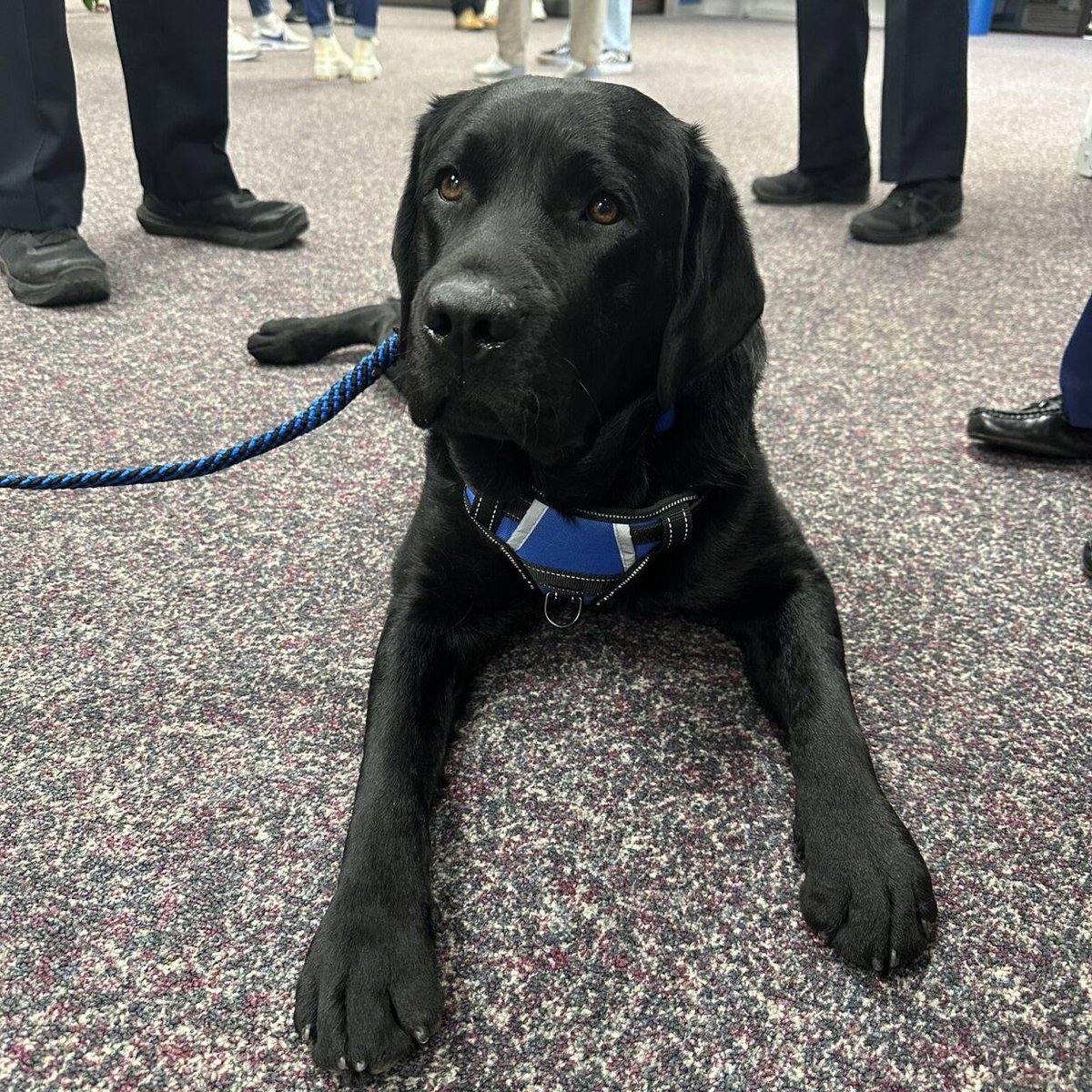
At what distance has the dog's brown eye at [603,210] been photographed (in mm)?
1092

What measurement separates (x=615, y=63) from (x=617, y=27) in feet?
0.75

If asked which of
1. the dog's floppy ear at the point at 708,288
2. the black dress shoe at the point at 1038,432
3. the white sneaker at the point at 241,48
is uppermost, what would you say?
the white sneaker at the point at 241,48

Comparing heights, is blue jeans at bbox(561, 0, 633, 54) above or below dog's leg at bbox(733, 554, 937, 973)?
above

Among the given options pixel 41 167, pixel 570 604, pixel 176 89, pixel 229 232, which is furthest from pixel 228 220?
pixel 570 604

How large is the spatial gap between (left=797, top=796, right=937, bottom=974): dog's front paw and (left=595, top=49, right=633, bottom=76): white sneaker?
5551mm

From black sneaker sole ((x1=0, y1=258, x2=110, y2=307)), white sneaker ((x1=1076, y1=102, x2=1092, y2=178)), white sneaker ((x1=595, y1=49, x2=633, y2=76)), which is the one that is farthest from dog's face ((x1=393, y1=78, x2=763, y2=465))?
white sneaker ((x1=595, y1=49, x2=633, y2=76))

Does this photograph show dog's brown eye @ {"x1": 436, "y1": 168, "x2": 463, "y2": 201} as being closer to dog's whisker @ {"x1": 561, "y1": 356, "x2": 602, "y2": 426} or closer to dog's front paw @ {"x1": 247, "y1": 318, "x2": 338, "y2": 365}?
dog's whisker @ {"x1": 561, "y1": 356, "x2": 602, "y2": 426}

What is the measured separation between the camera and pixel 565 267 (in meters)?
1.05

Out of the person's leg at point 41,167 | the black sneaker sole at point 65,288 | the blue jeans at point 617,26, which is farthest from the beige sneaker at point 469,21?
the black sneaker sole at point 65,288

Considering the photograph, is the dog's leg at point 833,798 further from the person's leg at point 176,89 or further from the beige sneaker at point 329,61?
the beige sneaker at point 329,61

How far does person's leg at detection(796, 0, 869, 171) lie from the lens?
3080 mm

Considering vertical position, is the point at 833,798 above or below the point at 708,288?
below

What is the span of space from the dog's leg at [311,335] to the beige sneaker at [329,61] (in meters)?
3.89

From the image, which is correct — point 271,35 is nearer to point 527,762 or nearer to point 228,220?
point 228,220
